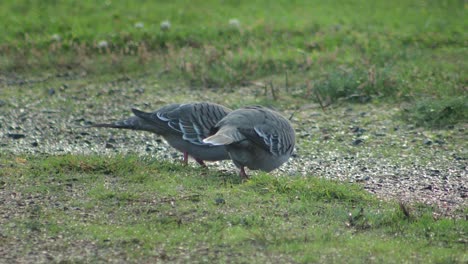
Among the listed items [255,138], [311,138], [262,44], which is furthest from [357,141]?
[262,44]

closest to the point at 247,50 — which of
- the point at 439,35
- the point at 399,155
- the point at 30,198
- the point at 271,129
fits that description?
the point at 439,35

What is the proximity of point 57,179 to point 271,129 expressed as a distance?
1732 millimetres

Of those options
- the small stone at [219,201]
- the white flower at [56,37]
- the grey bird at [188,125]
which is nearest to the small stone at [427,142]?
the grey bird at [188,125]

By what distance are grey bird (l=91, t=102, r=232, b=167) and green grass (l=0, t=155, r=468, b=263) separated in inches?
8.1

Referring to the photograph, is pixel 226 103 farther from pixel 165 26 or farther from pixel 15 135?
pixel 165 26

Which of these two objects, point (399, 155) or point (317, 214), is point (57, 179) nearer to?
point (317, 214)

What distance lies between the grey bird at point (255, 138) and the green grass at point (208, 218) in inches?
6.7

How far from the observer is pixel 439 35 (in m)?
12.5

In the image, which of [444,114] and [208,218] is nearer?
[208,218]

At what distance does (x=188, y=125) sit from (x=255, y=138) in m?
0.81

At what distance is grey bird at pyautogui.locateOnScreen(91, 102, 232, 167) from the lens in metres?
7.55

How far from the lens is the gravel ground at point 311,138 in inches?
301

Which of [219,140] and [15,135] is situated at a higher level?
[219,140]

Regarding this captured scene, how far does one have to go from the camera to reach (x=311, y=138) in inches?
359
